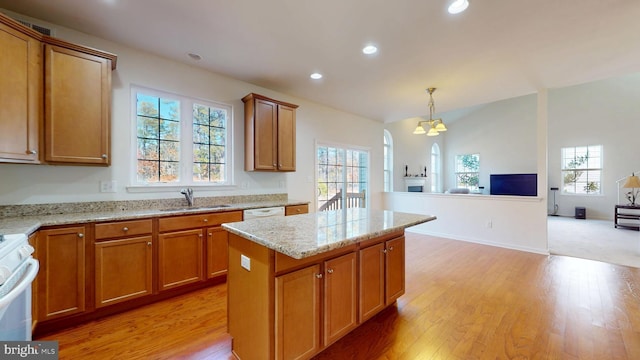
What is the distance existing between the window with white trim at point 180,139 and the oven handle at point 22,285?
1.52 meters

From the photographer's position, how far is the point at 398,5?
2.09 m

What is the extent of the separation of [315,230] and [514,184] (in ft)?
30.3

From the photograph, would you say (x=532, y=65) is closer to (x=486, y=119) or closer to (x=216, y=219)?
(x=216, y=219)

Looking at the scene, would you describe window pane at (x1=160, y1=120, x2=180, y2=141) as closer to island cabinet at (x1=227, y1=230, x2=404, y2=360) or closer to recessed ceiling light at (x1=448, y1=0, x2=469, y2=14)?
island cabinet at (x1=227, y1=230, x2=404, y2=360)

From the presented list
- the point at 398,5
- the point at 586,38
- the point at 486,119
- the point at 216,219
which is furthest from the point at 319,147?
the point at 486,119

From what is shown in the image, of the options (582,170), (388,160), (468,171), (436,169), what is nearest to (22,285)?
(388,160)

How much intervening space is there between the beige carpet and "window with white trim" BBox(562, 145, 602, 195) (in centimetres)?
113

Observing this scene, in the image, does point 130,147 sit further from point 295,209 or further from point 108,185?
point 295,209

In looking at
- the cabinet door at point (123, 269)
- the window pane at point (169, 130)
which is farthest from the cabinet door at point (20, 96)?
the window pane at point (169, 130)

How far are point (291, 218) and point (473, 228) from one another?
428cm

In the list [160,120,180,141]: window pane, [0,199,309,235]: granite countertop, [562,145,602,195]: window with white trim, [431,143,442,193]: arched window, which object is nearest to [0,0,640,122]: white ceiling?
[160,120,180,141]: window pane

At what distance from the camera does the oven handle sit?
1.09 metres

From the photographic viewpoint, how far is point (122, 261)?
7.52 ft

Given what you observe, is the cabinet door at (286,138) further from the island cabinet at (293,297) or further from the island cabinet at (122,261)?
the island cabinet at (293,297)
